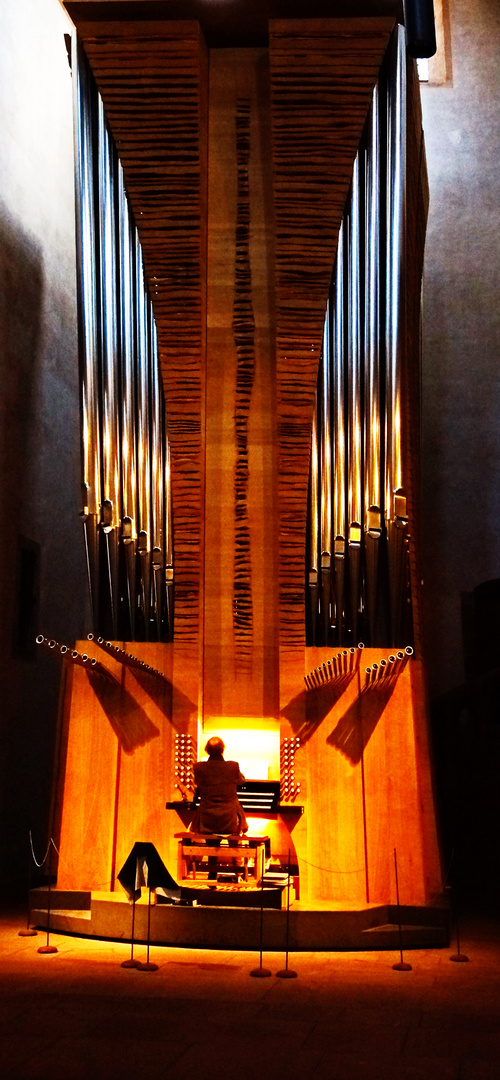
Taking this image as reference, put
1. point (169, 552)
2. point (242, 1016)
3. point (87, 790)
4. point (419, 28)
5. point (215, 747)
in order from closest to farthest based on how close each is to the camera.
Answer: point (419, 28) → point (242, 1016) → point (215, 747) → point (87, 790) → point (169, 552)

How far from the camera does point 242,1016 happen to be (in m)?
5.49

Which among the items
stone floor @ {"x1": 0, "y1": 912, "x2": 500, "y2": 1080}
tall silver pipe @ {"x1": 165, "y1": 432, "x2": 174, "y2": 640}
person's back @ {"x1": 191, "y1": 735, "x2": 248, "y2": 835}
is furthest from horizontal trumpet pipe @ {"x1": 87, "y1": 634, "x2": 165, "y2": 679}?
stone floor @ {"x1": 0, "y1": 912, "x2": 500, "y2": 1080}

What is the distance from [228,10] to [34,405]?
448 centimetres

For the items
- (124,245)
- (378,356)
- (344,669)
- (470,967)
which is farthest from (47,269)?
(470,967)

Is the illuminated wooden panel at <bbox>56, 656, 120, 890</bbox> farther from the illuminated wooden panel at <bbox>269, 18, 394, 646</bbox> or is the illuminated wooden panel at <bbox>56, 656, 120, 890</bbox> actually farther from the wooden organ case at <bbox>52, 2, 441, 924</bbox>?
the illuminated wooden panel at <bbox>269, 18, 394, 646</bbox>

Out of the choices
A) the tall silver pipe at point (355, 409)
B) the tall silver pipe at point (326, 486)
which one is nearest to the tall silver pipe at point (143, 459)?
the tall silver pipe at point (326, 486)

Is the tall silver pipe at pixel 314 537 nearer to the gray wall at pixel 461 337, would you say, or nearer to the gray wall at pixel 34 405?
the gray wall at pixel 34 405

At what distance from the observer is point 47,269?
492 inches

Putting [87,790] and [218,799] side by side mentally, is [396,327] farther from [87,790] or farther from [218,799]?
[87,790]

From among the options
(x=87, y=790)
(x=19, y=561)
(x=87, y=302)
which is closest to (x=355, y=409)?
(x=87, y=302)

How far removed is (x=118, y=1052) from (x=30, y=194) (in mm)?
9466

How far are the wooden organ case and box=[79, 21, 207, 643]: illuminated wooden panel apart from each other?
0.02 metres

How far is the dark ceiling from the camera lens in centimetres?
922

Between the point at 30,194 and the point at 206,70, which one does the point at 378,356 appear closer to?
the point at 206,70
